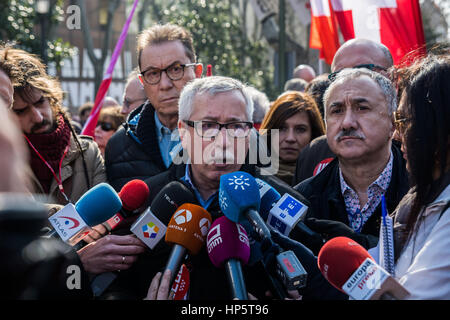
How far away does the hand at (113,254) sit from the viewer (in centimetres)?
205

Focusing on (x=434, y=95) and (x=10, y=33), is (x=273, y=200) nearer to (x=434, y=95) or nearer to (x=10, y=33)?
(x=434, y=95)

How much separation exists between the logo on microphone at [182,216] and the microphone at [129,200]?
0.28m

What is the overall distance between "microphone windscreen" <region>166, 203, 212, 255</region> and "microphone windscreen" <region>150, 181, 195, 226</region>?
125mm

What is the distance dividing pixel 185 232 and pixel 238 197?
0.86 feet

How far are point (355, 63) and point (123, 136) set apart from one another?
155 cm

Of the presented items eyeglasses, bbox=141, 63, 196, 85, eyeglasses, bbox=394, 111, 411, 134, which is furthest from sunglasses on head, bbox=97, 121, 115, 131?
eyeglasses, bbox=394, 111, 411, 134

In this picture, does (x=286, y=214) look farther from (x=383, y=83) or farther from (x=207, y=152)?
(x=383, y=83)

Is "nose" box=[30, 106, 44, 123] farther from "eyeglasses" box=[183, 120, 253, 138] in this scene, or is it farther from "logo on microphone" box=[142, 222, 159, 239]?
"logo on microphone" box=[142, 222, 159, 239]

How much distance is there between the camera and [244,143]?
237cm

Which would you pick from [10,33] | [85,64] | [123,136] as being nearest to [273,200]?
[123,136]

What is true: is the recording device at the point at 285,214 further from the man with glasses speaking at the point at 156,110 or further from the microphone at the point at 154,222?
the man with glasses speaking at the point at 156,110

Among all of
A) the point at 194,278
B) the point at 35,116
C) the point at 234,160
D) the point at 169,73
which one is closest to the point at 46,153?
the point at 35,116

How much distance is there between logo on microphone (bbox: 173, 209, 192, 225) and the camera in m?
1.90

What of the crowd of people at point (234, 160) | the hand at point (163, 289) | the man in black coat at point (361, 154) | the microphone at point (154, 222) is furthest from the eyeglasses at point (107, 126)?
the hand at point (163, 289)
